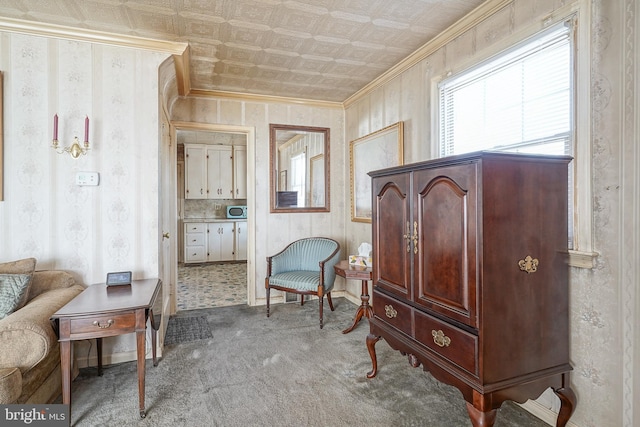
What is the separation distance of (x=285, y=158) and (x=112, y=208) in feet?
7.25

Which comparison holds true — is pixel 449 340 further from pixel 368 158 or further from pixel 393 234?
pixel 368 158

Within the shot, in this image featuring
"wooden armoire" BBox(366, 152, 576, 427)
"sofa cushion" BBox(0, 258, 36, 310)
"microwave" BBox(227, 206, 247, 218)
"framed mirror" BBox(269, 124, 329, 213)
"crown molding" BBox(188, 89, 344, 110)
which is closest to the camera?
"wooden armoire" BBox(366, 152, 576, 427)

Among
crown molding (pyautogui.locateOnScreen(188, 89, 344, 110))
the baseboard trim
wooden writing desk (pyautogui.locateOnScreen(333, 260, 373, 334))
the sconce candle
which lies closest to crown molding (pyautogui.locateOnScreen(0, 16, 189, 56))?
the sconce candle

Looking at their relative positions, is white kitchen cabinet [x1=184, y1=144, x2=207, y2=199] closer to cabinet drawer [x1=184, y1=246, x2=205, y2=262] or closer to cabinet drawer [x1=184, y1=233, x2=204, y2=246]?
cabinet drawer [x1=184, y1=233, x2=204, y2=246]

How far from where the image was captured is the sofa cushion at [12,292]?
1996mm

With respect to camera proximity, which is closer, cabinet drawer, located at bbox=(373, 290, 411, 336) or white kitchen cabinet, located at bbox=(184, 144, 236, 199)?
cabinet drawer, located at bbox=(373, 290, 411, 336)

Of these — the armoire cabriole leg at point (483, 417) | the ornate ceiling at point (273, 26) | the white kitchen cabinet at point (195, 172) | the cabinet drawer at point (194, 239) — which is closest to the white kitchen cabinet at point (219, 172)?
the white kitchen cabinet at point (195, 172)

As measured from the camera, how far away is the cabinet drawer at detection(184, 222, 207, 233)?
7312mm

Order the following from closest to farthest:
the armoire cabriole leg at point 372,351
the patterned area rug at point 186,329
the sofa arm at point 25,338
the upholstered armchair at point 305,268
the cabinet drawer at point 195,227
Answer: the sofa arm at point 25,338 → the armoire cabriole leg at point 372,351 → the patterned area rug at point 186,329 → the upholstered armchair at point 305,268 → the cabinet drawer at point 195,227

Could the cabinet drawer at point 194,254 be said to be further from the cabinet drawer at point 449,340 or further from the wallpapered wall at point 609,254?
the wallpapered wall at point 609,254

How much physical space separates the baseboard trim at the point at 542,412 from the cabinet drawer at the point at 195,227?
658cm

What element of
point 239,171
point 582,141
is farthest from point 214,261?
point 582,141

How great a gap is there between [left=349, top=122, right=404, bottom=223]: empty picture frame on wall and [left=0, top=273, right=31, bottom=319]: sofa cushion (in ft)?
9.91

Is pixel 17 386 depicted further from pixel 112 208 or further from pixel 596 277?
pixel 596 277
